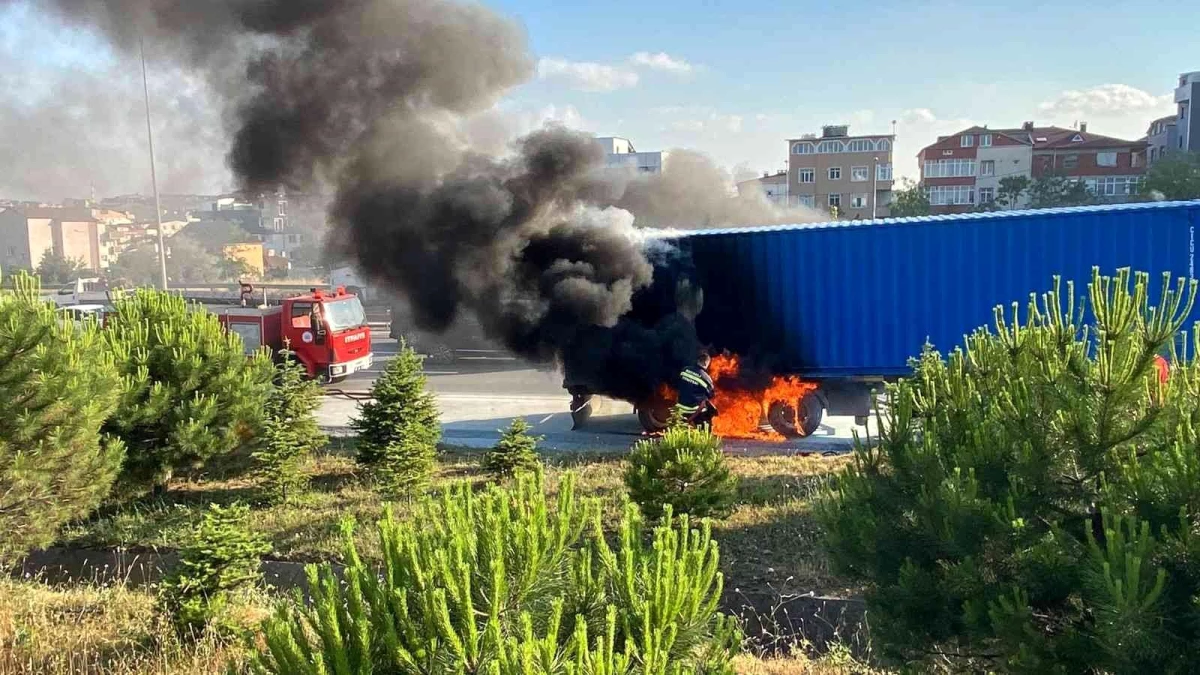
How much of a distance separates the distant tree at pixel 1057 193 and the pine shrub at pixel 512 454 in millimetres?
44284

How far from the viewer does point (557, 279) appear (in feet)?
43.0

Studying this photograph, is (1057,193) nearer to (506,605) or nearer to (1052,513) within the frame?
(1052,513)

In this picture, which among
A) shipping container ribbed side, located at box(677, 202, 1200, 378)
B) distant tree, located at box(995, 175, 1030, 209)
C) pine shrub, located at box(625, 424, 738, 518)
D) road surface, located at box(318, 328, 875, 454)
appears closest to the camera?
pine shrub, located at box(625, 424, 738, 518)

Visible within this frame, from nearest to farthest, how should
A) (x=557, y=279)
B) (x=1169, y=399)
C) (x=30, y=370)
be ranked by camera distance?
(x=1169, y=399), (x=30, y=370), (x=557, y=279)

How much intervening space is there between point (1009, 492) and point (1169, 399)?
72 centimetres

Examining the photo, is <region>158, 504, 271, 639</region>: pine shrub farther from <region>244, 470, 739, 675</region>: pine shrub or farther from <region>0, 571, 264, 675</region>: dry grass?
<region>244, 470, 739, 675</region>: pine shrub

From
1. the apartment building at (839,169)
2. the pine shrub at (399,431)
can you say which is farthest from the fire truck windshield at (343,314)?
the apartment building at (839,169)

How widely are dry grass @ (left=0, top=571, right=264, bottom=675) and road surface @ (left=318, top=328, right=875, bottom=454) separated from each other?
6273 millimetres

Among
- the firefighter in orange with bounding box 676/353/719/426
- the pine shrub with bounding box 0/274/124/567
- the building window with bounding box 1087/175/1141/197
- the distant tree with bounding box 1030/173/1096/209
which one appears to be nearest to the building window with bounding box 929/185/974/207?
the building window with bounding box 1087/175/1141/197

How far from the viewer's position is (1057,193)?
46.5 m

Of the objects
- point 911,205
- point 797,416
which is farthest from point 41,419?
point 911,205

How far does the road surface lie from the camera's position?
12649 mm

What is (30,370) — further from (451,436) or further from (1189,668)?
(451,436)

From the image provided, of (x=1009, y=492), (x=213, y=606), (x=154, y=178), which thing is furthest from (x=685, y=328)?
(x=154, y=178)
